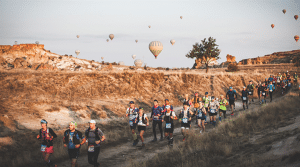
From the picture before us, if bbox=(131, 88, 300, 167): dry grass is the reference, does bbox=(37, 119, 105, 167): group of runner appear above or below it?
above

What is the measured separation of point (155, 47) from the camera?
193 ft

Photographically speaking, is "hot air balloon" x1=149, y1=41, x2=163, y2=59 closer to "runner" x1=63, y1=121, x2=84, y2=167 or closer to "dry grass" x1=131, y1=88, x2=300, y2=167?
"dry grass" x1=131, y1=88, x2=300, y2=167

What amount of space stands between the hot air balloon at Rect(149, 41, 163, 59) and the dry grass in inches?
→ 1786

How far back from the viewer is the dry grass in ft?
27.5

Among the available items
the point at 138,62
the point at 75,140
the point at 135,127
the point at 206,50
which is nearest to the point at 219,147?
the point at 135,127

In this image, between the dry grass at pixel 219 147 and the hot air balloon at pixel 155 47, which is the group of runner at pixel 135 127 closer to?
the dry grass at pixel 219 147

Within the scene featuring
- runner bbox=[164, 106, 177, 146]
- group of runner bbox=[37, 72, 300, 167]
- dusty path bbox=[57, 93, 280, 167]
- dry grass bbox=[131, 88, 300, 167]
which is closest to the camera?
group of runner bbox=[37, 72, 300, 167]

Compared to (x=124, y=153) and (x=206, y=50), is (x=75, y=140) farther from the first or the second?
(x=206, y=50)

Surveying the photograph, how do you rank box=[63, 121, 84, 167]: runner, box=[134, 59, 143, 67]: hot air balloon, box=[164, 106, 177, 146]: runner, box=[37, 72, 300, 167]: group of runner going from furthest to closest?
box=[134, 59, 143, 67]: hot air balloon, box=[164, 106, 177, 146]: runner, box=[37, 72, 300, 167]: group of runner, box=[63, 121, 84, 167]: runner

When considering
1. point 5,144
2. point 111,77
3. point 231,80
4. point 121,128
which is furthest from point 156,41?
point 5,144

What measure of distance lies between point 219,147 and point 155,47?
5063 cm

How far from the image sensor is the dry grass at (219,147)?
8382mm


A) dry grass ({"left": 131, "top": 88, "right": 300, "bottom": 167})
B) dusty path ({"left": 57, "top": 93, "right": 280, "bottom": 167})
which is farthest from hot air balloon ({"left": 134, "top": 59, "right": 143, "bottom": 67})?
dusty path ({"left": 57, "top": 93, "right": 280, "bottom": 167})

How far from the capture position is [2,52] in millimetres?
75375
